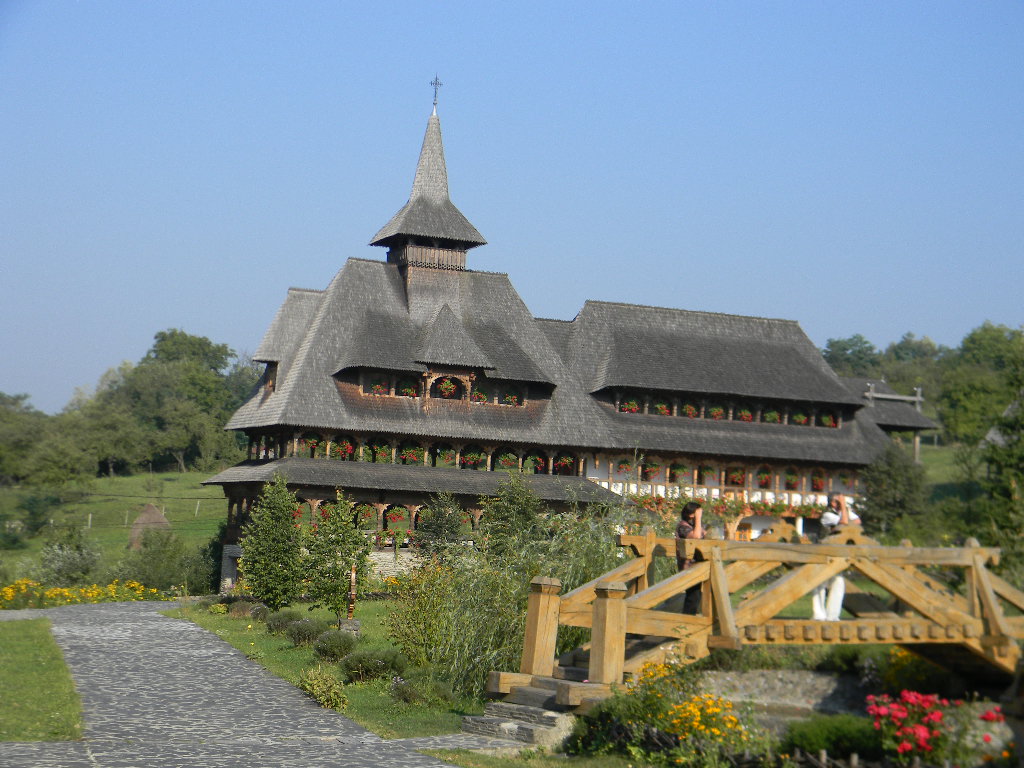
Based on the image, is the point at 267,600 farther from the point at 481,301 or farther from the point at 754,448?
the point at 754,448

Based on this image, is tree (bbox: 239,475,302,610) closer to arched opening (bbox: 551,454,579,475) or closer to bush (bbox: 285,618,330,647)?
bush (bbox: 285,618,330,647)

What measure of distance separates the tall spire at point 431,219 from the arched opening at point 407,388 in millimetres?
5193

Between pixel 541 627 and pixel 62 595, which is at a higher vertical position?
pixel 541 627

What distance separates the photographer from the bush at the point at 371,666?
19156 millimetres

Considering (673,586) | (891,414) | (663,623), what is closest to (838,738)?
(663,623)

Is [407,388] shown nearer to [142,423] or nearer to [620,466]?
[620,466]

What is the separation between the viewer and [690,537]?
15586 mm

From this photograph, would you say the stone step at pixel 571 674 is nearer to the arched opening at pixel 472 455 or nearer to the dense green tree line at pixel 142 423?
the arched opening at pixel 472 455

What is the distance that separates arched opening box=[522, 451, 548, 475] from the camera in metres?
44.3

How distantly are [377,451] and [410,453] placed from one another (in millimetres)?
1094

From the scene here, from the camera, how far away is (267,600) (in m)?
28.0

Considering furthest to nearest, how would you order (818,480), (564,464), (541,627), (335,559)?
(818,480) < (564,464) < (335,559) < (541,627)

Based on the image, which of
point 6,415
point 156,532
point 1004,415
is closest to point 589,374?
point 156,532

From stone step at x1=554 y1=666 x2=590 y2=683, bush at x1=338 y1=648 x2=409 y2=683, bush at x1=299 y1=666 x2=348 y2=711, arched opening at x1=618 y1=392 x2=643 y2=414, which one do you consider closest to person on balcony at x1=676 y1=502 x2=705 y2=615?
stone step at x1=554 y1=666 x2=590 y2=683
